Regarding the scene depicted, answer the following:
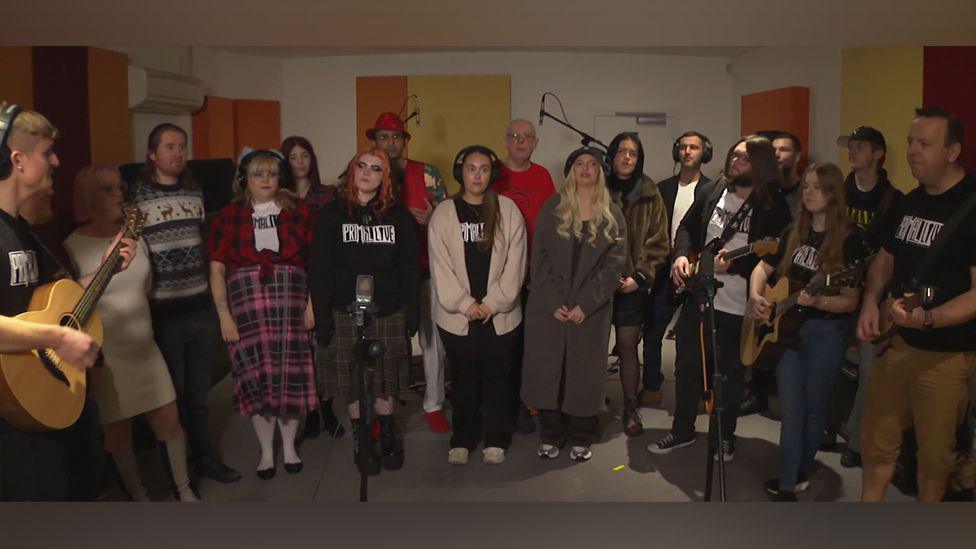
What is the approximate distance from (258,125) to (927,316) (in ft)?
5.10

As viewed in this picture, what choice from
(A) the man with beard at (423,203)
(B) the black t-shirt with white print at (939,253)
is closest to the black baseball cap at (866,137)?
(B) the black t-shirt with white print at (939,253)

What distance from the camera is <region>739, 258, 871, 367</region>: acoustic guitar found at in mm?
1794

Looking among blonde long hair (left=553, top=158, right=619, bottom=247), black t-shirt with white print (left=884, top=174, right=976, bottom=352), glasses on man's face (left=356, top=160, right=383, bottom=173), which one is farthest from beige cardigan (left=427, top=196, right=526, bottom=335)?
black t-shirt with white print (left=884, top=174, right=976, bottom=352)

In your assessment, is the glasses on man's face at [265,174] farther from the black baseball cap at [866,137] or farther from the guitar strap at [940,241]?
the guitar strap at [940,241]

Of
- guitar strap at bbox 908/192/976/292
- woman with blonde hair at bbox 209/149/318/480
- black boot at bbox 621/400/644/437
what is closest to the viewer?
guitar strap at bbox 908/192/976/292

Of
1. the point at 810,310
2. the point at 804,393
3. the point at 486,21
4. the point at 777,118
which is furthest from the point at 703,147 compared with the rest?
the point at 486,21

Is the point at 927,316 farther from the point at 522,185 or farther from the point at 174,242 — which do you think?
the point at 174,242

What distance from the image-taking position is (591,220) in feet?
7.25

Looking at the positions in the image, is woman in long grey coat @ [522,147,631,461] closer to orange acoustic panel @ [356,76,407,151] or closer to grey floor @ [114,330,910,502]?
grey floor @ [114,330,910,502]

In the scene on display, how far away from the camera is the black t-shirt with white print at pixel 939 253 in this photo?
1557 mm

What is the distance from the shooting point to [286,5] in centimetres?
98

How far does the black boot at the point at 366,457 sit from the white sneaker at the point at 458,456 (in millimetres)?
218

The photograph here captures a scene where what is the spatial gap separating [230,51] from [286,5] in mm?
350

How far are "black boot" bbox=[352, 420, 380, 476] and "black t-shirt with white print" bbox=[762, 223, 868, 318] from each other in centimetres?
109
